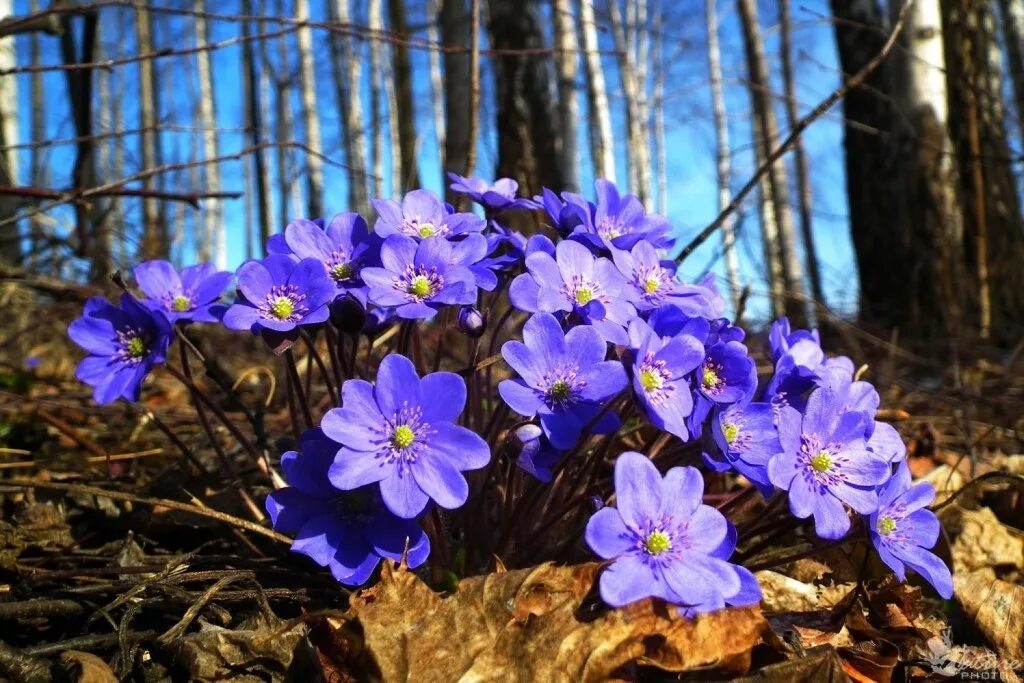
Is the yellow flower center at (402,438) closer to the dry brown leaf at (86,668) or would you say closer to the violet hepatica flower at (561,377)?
the violet hepatica flower at (561,377)

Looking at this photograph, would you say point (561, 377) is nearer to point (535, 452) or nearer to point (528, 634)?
point (535, 452)

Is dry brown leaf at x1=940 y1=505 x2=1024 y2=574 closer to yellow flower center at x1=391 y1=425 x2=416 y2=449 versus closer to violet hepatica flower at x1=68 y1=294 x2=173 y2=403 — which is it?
yellow flower center at x1=391 y1=425 x2=416 y2=449

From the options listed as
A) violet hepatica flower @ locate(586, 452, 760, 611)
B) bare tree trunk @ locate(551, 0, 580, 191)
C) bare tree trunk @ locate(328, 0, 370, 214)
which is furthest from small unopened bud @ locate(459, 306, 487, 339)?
bare tree trunk @ locate(328, 0, 370, 214)

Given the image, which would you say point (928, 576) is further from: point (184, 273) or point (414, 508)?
point (184, 273)

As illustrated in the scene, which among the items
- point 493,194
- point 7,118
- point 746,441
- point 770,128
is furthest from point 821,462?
point 770,128

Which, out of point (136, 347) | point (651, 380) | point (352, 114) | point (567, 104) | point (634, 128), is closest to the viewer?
point (651, 380)

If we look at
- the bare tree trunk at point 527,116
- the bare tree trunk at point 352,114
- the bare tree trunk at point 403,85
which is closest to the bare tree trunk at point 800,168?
the bare tree trunk at point 403,85
